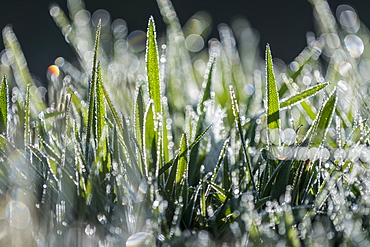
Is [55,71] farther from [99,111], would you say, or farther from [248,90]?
[99,111]

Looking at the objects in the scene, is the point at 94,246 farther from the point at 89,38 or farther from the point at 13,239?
the point at 89,38

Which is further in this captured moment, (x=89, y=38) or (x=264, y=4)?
(x=264, y=4)

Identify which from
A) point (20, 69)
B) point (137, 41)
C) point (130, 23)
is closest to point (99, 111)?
point (20, 69)

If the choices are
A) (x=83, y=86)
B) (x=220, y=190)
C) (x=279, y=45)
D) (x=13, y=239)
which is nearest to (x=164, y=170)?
(x=220, y=190)

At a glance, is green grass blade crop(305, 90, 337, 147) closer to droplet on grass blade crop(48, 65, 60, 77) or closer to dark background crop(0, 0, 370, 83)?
droplet on grass blade crop(48, 65, 60, 77)

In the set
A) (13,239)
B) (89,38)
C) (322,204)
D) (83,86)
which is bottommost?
(322,204)

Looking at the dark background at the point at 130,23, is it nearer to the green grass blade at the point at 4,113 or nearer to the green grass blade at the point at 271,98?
the green grass blade at the point at 4,113
